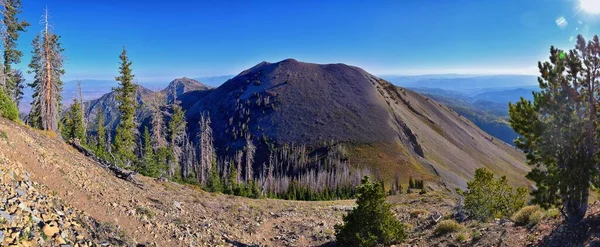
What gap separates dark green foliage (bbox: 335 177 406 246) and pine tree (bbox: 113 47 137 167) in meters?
40.3

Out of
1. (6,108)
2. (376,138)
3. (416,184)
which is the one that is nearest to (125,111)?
(6,108)

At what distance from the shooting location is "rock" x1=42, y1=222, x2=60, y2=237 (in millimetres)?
11250

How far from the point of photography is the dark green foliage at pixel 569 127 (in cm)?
1316

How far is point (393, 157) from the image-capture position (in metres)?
140

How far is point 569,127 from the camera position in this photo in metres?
13.3

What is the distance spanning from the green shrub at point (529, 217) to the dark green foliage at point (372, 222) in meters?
6.53

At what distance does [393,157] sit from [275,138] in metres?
59.4

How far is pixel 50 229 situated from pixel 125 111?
44.2 meters

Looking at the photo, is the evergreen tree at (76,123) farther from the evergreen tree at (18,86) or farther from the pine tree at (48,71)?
the pine tree at (48,71)

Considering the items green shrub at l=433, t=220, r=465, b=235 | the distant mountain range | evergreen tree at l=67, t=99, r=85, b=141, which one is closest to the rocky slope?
green shrub at l=433, t=220, r=465, b=235

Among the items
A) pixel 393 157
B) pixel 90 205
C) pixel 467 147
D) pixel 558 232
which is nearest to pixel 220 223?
pixel 90 205

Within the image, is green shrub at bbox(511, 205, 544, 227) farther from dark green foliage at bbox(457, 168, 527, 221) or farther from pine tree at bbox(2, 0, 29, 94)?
pine tree at bbox(2, 0, 29, 94)

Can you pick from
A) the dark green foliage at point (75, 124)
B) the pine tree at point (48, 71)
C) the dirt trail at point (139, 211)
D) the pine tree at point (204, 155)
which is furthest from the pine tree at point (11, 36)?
the pine tree at point (204, 155)

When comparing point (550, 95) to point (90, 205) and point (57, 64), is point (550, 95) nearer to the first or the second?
point (90, 205)
